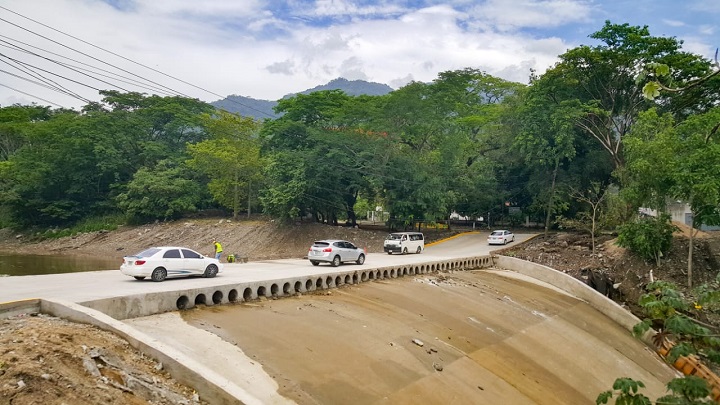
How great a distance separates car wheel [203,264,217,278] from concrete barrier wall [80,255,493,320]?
5.08 feet

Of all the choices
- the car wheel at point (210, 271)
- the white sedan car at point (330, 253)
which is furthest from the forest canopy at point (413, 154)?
the car wheel at point (210, 271)

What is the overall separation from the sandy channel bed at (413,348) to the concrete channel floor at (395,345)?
1.9 inches

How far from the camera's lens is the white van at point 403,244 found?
113ft

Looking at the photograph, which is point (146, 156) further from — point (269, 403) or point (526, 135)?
point (269, 403)

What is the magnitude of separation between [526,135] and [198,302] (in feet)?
109

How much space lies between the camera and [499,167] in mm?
50781

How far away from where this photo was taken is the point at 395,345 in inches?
568

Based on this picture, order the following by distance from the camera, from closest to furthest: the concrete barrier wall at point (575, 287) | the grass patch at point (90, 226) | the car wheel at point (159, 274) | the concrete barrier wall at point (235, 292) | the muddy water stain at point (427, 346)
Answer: the muddy water stain at point (427, 346) → the concrete barrier wall at point (235, 292) → the car wheel at point (159, 274) → the concrete barrier wall at point (575, 287) → the grass patch at point (90, 226)

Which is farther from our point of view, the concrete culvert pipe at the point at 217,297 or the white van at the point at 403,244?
the white van at the point at 403,244

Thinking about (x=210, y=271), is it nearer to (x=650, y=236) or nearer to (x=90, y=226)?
(x=650, y=236)

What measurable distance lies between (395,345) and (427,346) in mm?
1188

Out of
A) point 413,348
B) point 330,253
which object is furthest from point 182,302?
point 330,253

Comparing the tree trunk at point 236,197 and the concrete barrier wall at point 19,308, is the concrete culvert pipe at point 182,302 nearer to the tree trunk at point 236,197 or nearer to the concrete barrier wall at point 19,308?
the concrete barrier wall at point 19,308

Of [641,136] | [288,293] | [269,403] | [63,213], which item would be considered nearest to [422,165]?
[641,136]
